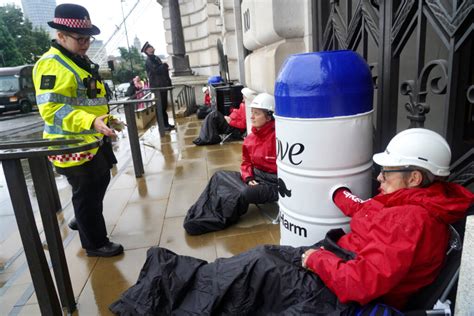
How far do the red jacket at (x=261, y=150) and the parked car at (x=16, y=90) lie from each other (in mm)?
21506

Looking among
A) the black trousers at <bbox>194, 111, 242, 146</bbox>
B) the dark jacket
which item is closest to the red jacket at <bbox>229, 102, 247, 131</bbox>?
the black trousers at <bbox>194, 111, 242, 146</bbox>

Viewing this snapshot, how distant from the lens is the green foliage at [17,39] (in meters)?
33.6

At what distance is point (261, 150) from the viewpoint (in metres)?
3.21

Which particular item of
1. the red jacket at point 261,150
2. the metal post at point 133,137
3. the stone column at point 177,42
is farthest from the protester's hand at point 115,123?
the stone column at point 177,42

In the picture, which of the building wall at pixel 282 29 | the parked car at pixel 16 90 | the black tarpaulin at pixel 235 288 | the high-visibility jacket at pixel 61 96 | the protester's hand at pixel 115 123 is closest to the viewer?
the black tarpaulin at pixel 235 288

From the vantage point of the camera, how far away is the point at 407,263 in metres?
1.40

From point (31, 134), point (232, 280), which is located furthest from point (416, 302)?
point (31, 134)

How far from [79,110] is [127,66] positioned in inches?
2395

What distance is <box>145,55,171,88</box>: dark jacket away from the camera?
27.8 ft

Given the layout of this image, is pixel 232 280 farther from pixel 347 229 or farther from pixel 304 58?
pixel 304 58

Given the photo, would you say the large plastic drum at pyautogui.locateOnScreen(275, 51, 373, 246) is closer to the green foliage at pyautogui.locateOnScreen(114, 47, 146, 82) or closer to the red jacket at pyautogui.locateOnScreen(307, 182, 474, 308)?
the red jacket at pyautogui.locateOnScreen(307, 182, 474, 308)

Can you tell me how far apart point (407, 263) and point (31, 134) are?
1361cm

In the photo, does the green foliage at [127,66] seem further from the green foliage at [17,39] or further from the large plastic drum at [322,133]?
the large plastic drum at [322,133]

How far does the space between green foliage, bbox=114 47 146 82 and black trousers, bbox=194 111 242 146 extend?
44123mm
